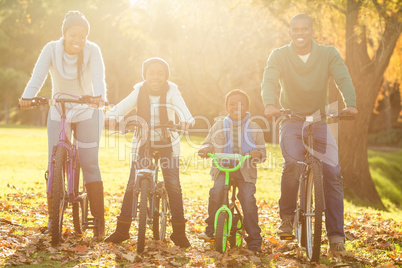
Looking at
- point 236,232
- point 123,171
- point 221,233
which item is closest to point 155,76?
point 221,233

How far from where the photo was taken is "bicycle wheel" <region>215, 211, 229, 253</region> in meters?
5.36

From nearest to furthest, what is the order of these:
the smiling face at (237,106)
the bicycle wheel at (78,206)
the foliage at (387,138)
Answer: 1. the bicycle wheel at (78,206)
2. the smiling face at (237,106)
3. the foliage at (387,138)

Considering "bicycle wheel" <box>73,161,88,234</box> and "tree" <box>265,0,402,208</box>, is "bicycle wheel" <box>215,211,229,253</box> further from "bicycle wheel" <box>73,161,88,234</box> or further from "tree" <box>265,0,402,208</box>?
"tree" <box>265,0,402,208</box>

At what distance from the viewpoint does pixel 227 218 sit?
5.48m

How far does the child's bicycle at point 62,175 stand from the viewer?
5137mm

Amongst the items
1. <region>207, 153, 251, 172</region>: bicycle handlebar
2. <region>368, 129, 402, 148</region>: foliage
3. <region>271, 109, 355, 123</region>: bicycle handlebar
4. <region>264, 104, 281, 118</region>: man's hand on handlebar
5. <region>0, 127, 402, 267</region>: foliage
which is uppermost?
Answer: <region>264, 104, 281, 118</region>: man's hand on handlebar

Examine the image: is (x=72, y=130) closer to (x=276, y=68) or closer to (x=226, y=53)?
(x=276, y=68)

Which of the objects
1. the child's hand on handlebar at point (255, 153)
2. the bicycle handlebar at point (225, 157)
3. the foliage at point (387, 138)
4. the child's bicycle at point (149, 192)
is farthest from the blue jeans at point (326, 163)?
the foliage at point (387, 138)

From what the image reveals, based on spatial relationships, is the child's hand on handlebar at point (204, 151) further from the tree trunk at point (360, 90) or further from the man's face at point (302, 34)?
the tree trunk at point (360, 90)

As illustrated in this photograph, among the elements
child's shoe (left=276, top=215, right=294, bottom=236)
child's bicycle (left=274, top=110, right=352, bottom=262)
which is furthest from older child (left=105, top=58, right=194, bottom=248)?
child's bicycle (left=274, top=110, right=352, bottom=262)

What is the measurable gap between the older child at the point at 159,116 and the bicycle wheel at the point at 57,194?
2.41ft

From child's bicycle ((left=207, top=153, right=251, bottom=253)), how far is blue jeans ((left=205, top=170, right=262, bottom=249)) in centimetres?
11

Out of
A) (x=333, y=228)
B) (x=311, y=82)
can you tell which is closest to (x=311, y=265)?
(x=333, y=228)

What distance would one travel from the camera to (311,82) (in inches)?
220
